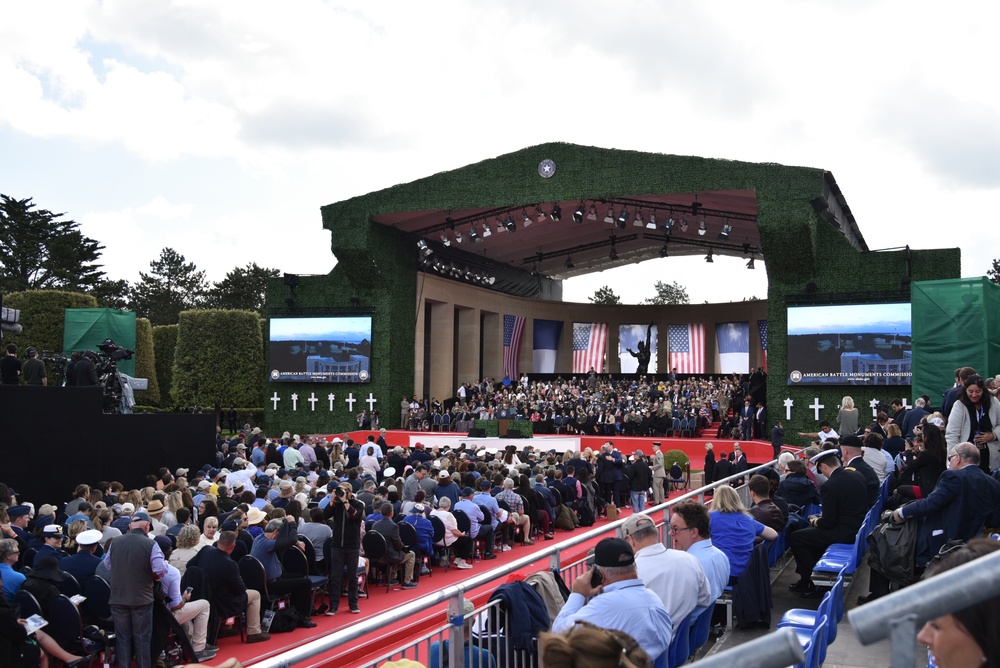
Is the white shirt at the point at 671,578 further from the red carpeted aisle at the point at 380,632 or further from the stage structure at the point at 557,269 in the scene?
the stage structure at the point at 557,269

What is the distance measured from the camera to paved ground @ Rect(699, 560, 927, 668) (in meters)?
5.39

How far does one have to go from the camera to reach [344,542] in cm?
934

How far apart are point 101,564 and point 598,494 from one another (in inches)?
424

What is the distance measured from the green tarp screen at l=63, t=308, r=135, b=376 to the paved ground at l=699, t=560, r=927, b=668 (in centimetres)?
2039

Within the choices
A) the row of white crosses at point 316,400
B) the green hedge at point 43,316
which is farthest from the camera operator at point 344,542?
the green hedge at point 43,316

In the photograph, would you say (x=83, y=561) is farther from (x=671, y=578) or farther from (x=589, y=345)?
(x=589, y=345)

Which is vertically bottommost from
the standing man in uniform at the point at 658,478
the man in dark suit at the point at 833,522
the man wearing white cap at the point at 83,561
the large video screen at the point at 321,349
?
the standing man in uniform at the point at 658,478

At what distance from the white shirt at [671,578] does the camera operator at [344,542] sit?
4.98 m

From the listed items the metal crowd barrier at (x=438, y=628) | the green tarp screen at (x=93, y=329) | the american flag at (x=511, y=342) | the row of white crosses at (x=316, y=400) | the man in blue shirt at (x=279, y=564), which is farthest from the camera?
the american flag at (x=511, y=342)

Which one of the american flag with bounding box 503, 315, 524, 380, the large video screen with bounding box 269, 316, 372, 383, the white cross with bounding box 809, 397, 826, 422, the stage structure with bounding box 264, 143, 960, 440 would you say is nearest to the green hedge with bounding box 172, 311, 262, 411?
the stage structure with bounding box 264, 143, 960, 440

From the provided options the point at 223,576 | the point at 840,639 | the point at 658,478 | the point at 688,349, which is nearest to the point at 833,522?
the point at 840,639

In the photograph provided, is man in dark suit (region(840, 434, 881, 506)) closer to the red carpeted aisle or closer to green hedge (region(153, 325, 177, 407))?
the red carpeted aisle

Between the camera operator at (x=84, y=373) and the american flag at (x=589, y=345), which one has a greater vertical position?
the american flag at (x=589, y=345)

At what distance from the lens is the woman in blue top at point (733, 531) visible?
20.7 feet
